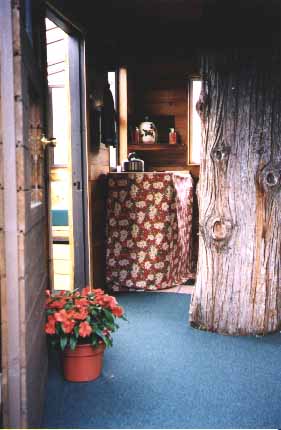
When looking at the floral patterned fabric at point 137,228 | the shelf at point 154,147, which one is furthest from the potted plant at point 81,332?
the shelf at point 154,147

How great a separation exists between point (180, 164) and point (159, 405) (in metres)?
4.03

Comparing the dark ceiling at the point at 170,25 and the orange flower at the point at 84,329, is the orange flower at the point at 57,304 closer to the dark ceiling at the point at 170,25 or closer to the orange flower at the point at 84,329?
the orange flower at the point at 84,329

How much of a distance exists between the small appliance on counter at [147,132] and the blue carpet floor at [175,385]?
2860mm

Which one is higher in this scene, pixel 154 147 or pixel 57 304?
pixel 154 147

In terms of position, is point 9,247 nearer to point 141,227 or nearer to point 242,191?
point 242,191

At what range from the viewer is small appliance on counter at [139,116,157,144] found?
581 centimetres

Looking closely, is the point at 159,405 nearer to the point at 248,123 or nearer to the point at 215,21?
the point at 248,123

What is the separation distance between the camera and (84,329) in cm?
244

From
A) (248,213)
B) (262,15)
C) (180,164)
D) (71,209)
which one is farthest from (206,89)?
(180,164)

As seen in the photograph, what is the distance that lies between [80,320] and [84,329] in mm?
105

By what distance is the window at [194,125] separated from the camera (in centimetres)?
596

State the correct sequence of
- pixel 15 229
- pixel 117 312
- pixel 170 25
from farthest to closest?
1. pixel 170 25
2. pixel 117 312
3. pixel 15 229

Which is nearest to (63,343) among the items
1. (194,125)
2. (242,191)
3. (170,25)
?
(242,191)

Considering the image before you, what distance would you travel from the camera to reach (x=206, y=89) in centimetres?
329
